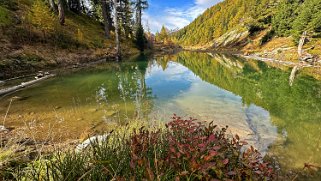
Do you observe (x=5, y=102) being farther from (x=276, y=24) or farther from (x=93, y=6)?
(x=276, y=24)

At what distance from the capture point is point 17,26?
1841 centimetres

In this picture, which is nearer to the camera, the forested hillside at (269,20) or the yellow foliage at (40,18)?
the yellow foliage at (40,18)

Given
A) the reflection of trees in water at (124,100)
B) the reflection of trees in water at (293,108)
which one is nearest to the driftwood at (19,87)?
the reflection of trees in water at (124,100)

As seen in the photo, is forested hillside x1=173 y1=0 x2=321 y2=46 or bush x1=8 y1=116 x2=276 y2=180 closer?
bush x1=8 y1=116 x2=276 y2=180

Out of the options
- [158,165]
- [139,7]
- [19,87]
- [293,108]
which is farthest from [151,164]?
[139,7]

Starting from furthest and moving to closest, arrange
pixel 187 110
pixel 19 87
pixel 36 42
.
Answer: pixel 36 42
pixel 19 87
pixel 187 110

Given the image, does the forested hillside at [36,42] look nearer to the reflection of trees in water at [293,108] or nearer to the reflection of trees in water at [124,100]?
the reflection of trees in water at [124,100]

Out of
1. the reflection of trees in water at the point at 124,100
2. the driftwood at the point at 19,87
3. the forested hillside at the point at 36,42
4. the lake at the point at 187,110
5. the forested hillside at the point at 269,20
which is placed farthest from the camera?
the forested hillside at the point at 269,20

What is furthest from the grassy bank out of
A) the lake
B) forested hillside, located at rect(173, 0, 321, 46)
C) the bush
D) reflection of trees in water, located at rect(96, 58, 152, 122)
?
forested hillside, located at rect(173, 0, 321, 46)

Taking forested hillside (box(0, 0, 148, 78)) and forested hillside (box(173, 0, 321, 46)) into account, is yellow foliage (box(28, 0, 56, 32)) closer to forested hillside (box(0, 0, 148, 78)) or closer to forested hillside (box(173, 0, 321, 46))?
forested hillside (box(0, 0, 148, 78))

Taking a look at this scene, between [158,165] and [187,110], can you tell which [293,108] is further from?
[158,165]

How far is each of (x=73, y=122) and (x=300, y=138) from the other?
7.18 metres


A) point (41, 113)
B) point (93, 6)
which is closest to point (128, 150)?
point (41, 113)

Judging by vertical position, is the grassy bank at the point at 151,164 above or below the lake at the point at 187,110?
above
